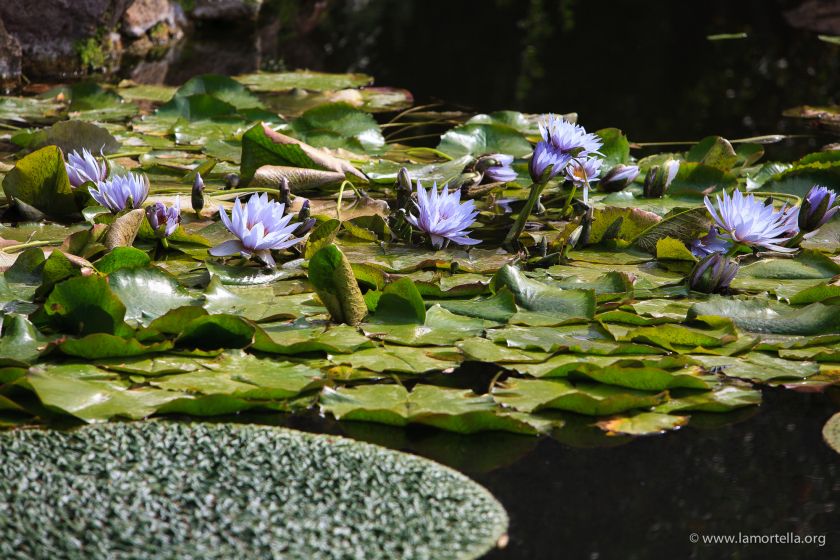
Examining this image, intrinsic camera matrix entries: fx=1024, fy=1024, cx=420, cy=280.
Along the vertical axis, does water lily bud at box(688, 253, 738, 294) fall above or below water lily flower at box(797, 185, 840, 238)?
below

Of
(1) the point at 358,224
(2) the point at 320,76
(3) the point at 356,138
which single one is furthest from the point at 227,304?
(2) the point at 320,76

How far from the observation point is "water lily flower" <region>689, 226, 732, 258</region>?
2303 mm

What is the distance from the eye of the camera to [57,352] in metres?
1.68

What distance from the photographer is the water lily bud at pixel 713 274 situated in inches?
82.3

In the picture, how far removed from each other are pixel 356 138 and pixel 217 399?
1848 mm

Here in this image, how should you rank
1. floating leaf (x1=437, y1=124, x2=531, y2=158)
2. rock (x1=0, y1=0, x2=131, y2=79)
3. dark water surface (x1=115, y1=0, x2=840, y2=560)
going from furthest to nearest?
rock (x1=0, y1=0, x2=131, y2=79) < floating leaf (x1=437, y1=124, x2=531, y2=158) < dark water surface (x1=115, y1=0, x2=840, y2=560)

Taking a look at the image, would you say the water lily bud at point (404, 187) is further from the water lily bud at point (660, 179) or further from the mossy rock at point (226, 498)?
the mossy rock at point (226, 498)

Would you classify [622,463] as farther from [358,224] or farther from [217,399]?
[358,224]

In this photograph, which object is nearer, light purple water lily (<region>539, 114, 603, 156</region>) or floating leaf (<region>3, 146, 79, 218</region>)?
light purple water lily (<region>539, 114, 603, 156</region>)

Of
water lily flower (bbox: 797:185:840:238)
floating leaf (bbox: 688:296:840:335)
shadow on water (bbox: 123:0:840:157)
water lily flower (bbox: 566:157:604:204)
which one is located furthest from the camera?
shadow on water (bbox: 123:0:840:157)

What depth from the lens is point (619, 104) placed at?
4758 mm

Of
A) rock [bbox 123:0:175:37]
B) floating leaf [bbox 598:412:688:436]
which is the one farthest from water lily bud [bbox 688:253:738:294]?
rock [bbox 123:0:175:37]

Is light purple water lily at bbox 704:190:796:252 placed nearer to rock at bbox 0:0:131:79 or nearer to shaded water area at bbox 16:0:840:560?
shaded water area at bbox 16:0:840:560

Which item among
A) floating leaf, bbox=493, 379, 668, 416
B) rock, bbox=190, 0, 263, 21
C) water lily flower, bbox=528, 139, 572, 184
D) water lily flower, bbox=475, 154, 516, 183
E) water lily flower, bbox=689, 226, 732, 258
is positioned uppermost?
water lily flower, bbox=528, 139, 572, 184
